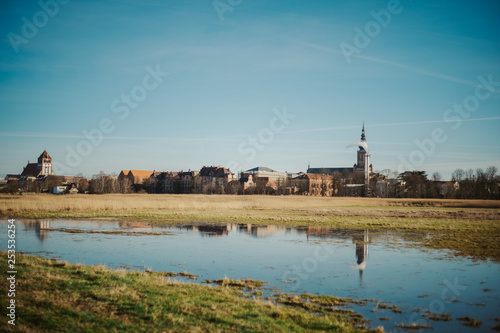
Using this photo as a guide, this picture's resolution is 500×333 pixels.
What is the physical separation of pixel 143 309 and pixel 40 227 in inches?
934

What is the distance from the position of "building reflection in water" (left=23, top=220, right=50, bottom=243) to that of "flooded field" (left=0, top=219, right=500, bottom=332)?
0.07 metres

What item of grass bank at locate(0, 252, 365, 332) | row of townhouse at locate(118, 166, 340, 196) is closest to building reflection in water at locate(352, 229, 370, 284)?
grass bank at locate(0, 252, 365, 332)

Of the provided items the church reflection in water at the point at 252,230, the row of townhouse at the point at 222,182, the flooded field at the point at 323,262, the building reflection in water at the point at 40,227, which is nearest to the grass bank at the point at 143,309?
the flooded field at the point at 323,262

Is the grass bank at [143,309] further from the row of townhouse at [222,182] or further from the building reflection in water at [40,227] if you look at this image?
the row of townhouse at [222,182]

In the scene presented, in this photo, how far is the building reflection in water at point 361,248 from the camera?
17.6m

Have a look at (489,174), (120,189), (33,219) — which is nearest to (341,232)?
(33,219)

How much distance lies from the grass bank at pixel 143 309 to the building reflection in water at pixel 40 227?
41.8 ft

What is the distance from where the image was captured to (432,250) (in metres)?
22.4

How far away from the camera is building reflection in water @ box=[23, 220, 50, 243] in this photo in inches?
991

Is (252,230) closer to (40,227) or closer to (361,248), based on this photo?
(361,248)

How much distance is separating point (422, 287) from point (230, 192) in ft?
421

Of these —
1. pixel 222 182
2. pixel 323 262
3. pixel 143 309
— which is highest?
pixel 222 182

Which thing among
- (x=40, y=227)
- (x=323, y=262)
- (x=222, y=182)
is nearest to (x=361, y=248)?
(x=323, y=262)

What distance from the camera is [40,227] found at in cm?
2998
